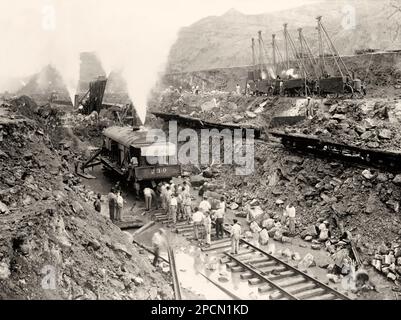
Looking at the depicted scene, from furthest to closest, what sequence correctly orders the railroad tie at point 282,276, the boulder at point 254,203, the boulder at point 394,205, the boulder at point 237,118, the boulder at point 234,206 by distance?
the boulder at point 237,118, the boulder at point 234,206, the boulder at point 254,203, the boulder at point 394,205, the railroad tie at point 282,276

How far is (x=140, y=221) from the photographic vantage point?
43.9ft

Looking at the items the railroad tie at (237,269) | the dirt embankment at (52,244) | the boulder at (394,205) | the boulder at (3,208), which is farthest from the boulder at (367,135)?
the boulder at (3,208)

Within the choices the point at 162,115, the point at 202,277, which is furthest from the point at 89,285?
the point at 162,115

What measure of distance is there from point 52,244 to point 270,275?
17.1 ft

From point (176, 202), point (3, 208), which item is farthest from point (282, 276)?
point (3, 208)

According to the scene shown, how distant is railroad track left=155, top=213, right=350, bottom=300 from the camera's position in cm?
852

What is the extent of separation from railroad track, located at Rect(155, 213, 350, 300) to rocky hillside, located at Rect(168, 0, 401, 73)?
31.3 meters

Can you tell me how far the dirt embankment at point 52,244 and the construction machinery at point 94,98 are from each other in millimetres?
16488

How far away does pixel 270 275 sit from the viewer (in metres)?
9.55

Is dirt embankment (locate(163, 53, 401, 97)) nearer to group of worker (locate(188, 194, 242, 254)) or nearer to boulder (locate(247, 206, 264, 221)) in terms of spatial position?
boulder (locate(247, 206, 264, 221))

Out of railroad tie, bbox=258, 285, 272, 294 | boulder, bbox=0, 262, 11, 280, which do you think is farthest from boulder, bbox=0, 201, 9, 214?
railroad tie, bbox=258, 285, 272, 294

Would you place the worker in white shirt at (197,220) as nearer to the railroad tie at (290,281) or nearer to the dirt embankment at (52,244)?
the dirt embankment at (52,244)

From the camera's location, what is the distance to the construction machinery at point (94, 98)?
87.8 ft

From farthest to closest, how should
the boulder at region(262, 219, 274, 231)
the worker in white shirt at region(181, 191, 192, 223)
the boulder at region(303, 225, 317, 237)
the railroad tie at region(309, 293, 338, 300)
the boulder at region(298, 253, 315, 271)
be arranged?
the worker in white shirt at region(181, 191, 192, 223) < the boulder at region(262, 219, 274, 231) < the boulder at region(303, 225, 317, 237) < the boulder at region(298, 253, 315, 271) < the railroad tie at region(309, 293, 338, 300)
